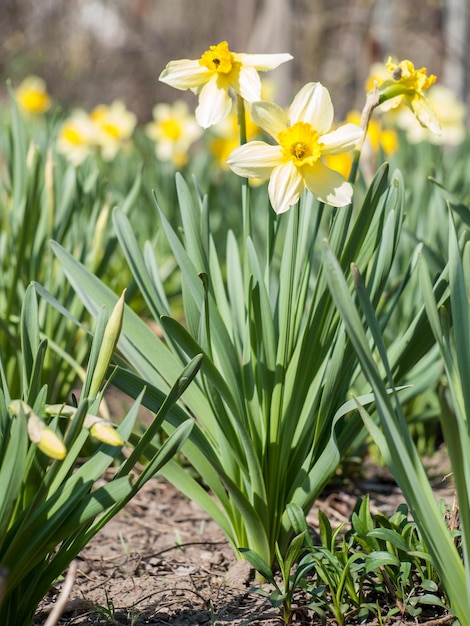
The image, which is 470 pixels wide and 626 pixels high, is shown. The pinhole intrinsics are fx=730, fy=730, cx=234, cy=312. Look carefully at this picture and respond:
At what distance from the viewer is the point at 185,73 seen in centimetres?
126

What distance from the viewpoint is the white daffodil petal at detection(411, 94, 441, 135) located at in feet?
4.11

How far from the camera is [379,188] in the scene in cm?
121

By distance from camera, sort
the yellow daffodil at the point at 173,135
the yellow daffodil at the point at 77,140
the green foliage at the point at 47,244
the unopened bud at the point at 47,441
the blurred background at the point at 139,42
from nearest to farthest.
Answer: the unopened bud at the point at 47,441
the green foliage at the point at 47,244
the yellow daffodil at the point at 77,140
the yellow daffodil at the point at 173,135
the blurred background at the point at 139,42

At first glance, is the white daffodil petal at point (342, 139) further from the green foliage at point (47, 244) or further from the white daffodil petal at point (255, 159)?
the green foliage at point (47, 244)

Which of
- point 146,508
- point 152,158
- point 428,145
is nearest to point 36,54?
point 152,158

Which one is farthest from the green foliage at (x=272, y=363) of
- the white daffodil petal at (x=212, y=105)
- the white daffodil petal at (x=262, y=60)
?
the white daffodil petal at (x=262, y=60)

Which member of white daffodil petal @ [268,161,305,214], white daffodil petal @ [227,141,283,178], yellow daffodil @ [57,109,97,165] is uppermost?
yellow daffodil @ [57,109,97,165]

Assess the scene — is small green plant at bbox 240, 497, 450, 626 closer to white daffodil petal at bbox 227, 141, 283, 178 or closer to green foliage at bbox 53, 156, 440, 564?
green foliage at bbox 53, 156, 440, 564

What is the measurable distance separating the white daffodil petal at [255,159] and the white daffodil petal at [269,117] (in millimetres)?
31

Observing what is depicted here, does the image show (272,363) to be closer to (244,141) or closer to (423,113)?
(244,141)

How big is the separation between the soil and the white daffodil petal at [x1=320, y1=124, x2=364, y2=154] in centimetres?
74

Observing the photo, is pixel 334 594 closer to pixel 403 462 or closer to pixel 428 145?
pixel 403 462

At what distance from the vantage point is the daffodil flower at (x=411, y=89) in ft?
4.01

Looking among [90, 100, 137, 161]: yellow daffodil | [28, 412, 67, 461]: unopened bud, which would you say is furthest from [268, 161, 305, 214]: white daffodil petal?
[90, 100, 137, 161]: yellow daffodil
